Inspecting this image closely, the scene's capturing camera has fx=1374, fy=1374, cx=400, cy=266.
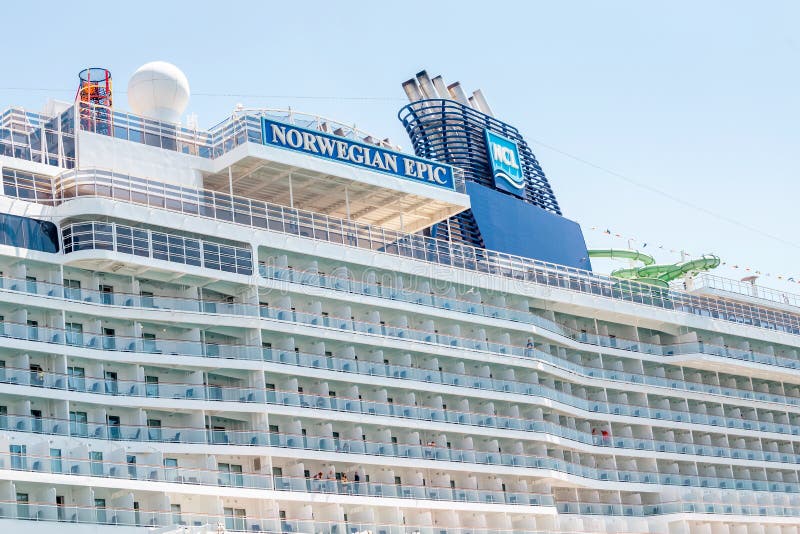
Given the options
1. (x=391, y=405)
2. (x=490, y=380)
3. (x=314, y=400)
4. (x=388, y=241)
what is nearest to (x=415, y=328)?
(x=388, y=241)

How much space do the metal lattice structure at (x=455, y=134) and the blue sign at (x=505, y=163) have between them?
0.35 meters

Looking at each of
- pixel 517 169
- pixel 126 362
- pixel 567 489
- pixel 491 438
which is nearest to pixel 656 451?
pixel 567 489

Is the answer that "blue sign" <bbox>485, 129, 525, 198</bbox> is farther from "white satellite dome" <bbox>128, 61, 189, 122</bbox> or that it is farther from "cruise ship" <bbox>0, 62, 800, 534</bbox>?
"white satellite dome" <bbox>128, 61, 189, 122</bbox>

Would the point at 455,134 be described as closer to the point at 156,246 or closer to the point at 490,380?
the point at 490,380

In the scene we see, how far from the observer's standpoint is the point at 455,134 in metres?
75.9

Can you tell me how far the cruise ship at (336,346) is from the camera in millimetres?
50312

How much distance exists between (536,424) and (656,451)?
10.1 m

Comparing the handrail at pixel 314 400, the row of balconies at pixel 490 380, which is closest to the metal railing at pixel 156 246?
the row of balconies at pixel 490 380

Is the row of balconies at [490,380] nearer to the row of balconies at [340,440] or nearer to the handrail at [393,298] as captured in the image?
the handrail at [393,298]

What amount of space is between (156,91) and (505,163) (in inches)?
926

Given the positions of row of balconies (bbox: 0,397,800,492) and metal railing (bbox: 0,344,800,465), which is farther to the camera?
metal railing (bbox: 0,344,800,465)

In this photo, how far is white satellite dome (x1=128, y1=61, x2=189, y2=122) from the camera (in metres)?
59.8

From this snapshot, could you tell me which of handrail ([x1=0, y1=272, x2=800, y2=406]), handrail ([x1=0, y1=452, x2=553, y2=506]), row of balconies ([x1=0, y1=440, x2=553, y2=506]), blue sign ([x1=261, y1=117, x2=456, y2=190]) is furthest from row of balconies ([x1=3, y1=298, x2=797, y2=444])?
blue sign ([x1=261, y1=117, x2=456, y2=190])

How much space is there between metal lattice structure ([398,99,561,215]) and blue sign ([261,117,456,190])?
7.78 meters
